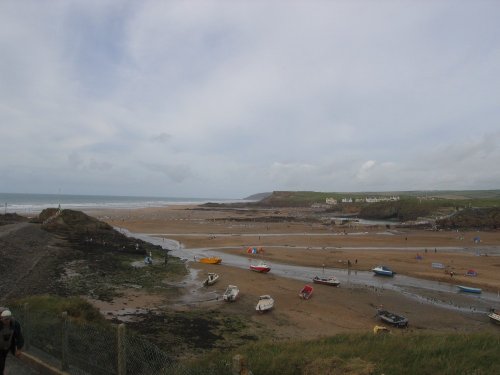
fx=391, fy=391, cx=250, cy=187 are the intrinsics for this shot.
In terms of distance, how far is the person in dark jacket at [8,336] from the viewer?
7.64 m

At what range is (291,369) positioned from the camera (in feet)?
27.5

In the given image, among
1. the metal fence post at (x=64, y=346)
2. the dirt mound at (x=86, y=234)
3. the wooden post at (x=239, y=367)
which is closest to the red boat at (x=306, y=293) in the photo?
the metal fence post at (x=64, y=346)

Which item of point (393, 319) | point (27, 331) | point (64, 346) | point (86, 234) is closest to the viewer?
point (64, 346)

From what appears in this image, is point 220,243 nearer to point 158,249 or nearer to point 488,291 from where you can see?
point 158,249

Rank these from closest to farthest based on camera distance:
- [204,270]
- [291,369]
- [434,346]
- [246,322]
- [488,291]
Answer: [291,369]
[434,346]
[246,322]
[488,291]
[204,270]

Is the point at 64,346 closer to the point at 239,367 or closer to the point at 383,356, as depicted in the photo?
the point at 239,367

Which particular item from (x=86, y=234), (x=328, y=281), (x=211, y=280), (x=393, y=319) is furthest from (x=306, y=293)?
(x=86, y=234)

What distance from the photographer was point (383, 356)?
29.2 ft

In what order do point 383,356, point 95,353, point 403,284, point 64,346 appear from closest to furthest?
point 95,353 < point 64,346 < point 383,356 < point 403,284

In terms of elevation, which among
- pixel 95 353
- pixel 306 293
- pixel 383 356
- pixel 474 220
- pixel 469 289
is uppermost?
pixel 95 353

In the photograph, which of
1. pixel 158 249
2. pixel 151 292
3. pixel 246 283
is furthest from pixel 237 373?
pixel 158 249

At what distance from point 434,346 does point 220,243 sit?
43.2m

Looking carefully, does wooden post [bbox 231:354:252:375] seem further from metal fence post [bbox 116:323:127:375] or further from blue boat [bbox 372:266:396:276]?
blue boat [bbox 372:266:396:276]

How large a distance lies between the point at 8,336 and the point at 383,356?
796 centimetres
